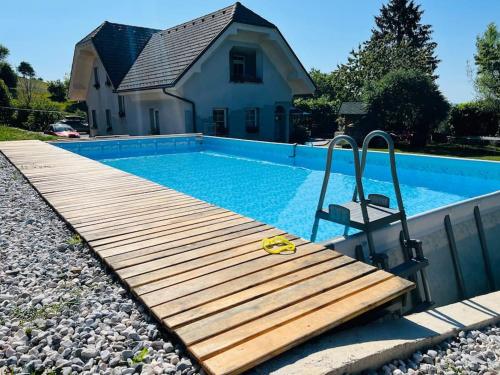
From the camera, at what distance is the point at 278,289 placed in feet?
9.21

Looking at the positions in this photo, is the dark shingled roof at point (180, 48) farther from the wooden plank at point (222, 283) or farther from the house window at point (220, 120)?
the wooden plank at point (222, 283)

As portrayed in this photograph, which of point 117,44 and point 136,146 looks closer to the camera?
point 136,146

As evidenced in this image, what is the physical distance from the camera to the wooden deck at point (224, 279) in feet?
7.44

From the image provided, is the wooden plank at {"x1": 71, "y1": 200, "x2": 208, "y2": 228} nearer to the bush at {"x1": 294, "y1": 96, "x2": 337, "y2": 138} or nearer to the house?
the house

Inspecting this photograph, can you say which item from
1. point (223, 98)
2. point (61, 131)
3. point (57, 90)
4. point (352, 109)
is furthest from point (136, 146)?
point (57, 90)

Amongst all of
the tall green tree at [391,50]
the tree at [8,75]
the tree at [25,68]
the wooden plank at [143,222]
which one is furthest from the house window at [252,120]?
the tree at [25,68]

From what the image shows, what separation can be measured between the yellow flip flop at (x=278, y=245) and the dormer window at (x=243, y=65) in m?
15.9

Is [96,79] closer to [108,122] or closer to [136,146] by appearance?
[108,122]

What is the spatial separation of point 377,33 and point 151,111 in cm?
3695

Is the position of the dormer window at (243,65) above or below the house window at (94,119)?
above

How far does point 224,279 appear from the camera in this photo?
9.77 ft

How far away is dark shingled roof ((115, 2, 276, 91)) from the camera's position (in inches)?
665

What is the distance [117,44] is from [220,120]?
883 cm

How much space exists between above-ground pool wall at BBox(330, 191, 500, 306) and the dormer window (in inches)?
577
